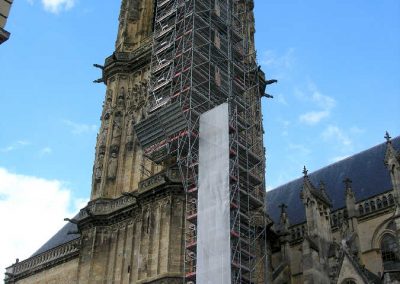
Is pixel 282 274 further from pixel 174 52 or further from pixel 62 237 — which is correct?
pixel 62 237

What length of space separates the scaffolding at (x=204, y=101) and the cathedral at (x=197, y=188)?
0.05 m

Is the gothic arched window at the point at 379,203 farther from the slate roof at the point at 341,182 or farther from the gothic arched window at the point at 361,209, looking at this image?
the slate roof at the point at 341,182

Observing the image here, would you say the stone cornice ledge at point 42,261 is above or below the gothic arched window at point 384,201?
below

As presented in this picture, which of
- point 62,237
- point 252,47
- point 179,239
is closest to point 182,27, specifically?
point 252,47

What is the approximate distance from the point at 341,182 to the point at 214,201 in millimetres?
10535

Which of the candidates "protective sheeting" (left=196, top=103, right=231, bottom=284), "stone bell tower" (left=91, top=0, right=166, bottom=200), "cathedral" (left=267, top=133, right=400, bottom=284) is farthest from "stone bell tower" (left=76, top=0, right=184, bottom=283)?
"cathedral" (left=267, top=133, right=400, bottom=284)

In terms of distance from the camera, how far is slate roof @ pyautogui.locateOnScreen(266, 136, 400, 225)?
25422mm

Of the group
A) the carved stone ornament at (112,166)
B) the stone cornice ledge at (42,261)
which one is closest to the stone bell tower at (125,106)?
the carved stone ornament at (112,166)

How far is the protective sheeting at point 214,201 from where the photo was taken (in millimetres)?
17094

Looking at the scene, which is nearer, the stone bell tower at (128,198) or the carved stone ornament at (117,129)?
the stone bell tower at (128,198)

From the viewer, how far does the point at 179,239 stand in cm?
1866

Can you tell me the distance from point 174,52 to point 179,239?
22.3ft

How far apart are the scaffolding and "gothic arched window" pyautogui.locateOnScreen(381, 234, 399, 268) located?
4.76 metres

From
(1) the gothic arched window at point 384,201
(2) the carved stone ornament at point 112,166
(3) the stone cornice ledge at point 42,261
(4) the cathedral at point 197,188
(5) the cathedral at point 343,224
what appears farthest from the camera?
(3) the stone cornice ledge at point 42,261
